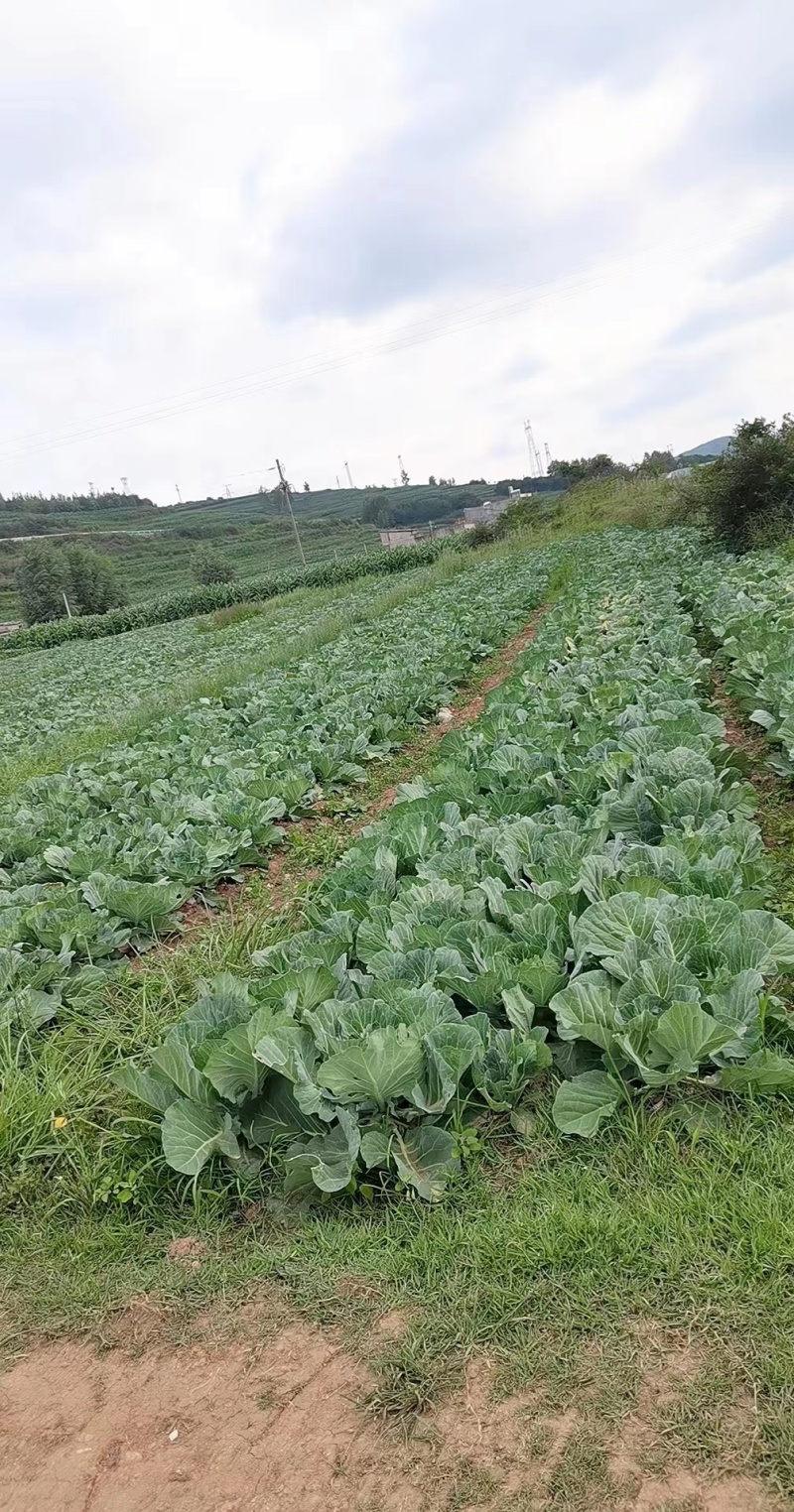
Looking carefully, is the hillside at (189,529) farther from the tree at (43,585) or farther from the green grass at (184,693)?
the green grass at (184,693)

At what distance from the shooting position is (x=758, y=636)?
→ 630cm

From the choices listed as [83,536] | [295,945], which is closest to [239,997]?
[295,945]

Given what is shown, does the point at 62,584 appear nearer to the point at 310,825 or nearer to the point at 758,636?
the point at 310,825

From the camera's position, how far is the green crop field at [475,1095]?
1.68 meters

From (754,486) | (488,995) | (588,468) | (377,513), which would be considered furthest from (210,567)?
(488,995)

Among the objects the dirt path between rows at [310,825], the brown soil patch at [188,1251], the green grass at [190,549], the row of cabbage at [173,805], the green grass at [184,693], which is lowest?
the brown soil patch at [188,1251]

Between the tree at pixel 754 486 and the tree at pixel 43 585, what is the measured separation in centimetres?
4880

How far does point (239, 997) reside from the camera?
2.97 meters

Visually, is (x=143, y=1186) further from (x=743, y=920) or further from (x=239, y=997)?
(x=743, y=920)

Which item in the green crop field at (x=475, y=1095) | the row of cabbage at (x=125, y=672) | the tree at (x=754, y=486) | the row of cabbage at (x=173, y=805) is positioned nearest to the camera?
the green crop field at (x=475, y=1095)

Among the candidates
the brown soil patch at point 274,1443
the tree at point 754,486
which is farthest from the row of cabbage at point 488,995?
the tree at point 754,486

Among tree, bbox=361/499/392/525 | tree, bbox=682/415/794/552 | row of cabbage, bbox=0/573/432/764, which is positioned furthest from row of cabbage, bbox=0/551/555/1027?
tree, bbox=361/499/392/525

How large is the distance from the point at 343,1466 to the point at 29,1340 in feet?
3.56

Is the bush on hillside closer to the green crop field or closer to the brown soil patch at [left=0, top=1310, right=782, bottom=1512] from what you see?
the green crop field
